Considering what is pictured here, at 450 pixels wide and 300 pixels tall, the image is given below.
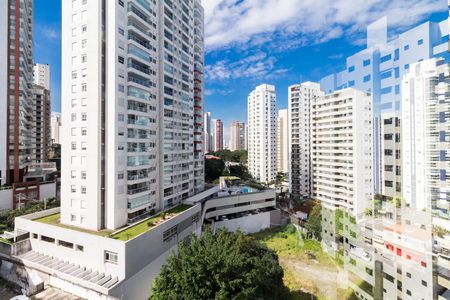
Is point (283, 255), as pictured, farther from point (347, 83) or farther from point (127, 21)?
point (127, 21)

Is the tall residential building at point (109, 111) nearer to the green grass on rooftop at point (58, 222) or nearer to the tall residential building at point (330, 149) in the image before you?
the green grass on rooftop at point (58, 222)

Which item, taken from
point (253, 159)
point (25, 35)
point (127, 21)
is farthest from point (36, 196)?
point (253, 159)

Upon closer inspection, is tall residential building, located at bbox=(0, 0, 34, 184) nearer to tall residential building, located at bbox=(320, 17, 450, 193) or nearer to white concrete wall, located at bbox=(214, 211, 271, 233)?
white concrete wall, located at bbox=(214, 211, 271, 233)

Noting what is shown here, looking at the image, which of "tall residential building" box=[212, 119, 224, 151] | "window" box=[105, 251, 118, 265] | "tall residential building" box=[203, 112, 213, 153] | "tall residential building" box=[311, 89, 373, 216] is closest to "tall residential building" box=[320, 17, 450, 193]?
"window" box=[105, 251, 118, 265]

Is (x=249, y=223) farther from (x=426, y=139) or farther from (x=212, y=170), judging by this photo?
(x=426, y=139)

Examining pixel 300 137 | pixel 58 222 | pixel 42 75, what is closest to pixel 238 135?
pixel 300 137

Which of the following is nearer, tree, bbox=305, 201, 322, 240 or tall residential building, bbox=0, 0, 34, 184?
tree, bbox=305, 201, 322, 240
